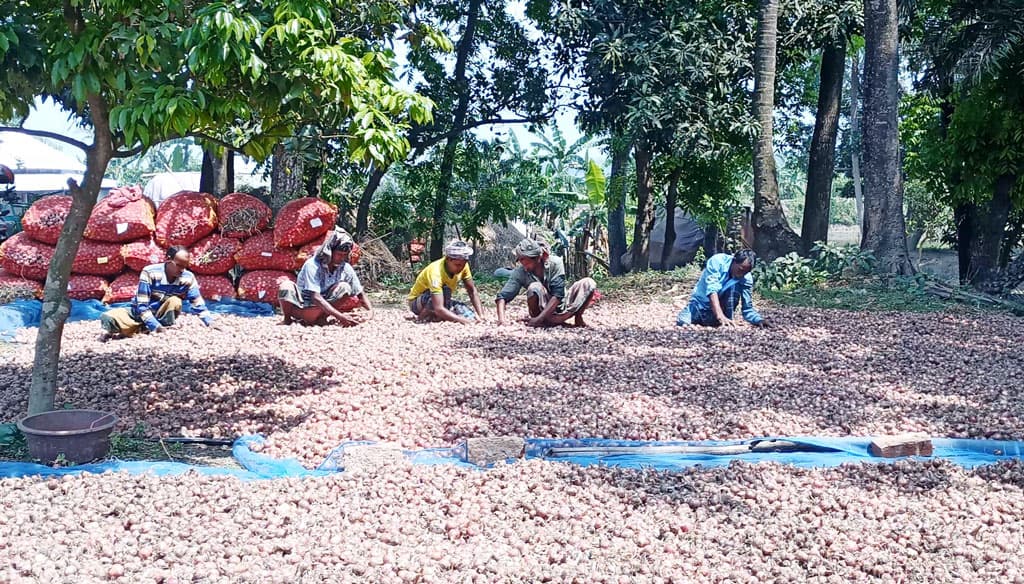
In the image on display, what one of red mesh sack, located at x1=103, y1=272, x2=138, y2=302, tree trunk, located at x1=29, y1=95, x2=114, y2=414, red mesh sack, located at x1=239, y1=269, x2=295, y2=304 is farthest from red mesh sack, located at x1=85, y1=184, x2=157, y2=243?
tree trunk, located at x1=29, y1=95, x2=114, y2=414

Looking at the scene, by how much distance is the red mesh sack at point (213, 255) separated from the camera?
8.12 m

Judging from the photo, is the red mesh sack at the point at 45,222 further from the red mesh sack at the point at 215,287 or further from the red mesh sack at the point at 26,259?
the red mesh sack at the point at 215,287

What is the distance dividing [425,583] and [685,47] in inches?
361

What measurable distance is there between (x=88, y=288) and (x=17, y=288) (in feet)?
1.96

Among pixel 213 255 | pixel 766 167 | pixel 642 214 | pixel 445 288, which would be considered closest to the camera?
pixel 445 288

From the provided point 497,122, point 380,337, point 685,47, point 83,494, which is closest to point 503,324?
point 380,337

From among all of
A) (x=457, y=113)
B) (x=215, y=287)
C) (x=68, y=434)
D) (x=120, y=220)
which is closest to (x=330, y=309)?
(x=215, y=287)

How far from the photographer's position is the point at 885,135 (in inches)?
370

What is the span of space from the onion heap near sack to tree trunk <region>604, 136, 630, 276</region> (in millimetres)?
7181

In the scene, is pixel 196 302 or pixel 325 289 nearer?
pixel 196 302

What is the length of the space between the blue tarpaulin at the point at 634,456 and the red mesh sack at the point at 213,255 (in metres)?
4.54

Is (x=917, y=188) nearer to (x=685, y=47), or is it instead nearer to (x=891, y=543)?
(x=685, y=47)

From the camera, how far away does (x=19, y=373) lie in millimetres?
5145

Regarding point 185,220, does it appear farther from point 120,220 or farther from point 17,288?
point 17,288
